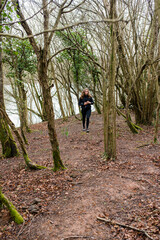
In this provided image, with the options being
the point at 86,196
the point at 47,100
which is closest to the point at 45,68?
the point at 47,100

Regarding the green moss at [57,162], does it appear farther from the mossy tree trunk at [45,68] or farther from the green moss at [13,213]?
the green moss at [13,213]

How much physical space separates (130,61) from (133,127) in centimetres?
305

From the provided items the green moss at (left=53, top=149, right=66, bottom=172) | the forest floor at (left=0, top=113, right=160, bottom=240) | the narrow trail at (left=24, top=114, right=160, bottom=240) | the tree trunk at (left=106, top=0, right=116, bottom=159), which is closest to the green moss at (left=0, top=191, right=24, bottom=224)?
the forest floor at (left=0, top=113, right=160, bottom=240)

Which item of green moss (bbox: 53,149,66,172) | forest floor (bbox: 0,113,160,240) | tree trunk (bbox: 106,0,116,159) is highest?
tree trunk (bbox: 106,0,116,159)

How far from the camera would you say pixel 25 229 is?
2.85 metres

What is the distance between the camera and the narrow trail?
2689 millimetres

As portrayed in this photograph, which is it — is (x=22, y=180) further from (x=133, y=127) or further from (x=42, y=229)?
(x=133, y=127)

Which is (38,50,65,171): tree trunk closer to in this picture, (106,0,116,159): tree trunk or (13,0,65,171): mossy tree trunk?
(13,0,65,171): mossy tree trunk

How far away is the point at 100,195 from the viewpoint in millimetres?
3473

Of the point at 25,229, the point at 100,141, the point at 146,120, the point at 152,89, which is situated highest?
the point at 152,89

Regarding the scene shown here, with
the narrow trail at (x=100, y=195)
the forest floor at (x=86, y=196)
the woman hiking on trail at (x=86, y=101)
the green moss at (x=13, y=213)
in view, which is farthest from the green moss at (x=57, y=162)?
the woman hiking on trail at (x=86, y=101)

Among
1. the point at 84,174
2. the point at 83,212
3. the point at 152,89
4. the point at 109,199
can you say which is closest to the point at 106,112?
the point at 84,174

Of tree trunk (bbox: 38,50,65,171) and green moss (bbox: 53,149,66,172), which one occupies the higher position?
tree trunk (bbox: 38,50,65,171)

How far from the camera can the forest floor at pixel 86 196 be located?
2.66 m
